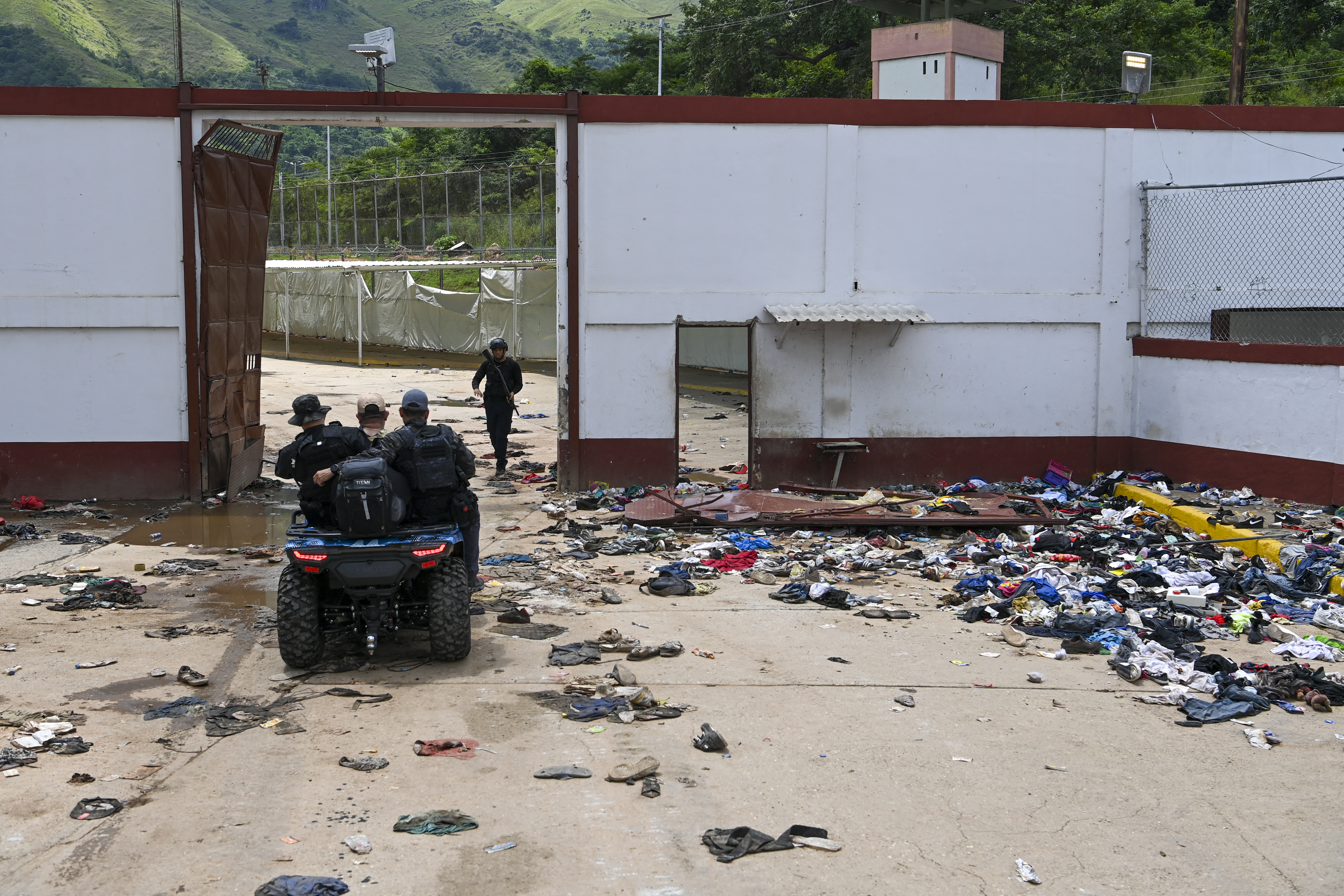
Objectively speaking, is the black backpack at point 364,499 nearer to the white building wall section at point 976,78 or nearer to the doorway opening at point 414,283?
the white building wall section at point 976,78

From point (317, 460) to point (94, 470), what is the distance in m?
7.18

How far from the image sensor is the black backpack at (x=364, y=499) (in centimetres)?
677

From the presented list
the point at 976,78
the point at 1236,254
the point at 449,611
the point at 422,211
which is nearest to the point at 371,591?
the point at 449,611

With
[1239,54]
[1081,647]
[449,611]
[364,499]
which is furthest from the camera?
[1239,54]

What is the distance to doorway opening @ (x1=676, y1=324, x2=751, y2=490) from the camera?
572 inches

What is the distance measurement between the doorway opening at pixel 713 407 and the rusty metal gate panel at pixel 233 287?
5164 mm

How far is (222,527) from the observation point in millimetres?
11891

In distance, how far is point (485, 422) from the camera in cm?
1864

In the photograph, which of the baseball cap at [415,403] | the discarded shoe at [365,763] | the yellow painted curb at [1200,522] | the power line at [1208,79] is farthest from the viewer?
the power line at [1208,79]

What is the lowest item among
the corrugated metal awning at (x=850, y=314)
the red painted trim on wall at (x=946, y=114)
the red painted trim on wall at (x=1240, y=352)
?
the red painted trim on wall at (x=1240, y=352)

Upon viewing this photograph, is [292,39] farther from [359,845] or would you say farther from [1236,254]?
[359,845]

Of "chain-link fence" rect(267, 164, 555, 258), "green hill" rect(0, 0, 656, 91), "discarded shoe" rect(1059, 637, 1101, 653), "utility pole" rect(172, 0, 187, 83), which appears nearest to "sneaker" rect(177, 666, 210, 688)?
"discarded shoe" rect(1059, 637, 1101, 653)

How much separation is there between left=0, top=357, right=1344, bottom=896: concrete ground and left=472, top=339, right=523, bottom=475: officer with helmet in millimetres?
6390

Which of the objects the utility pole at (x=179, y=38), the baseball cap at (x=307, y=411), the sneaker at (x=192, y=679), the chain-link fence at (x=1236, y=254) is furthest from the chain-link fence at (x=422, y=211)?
the sneaker at (x=192, y=679)
